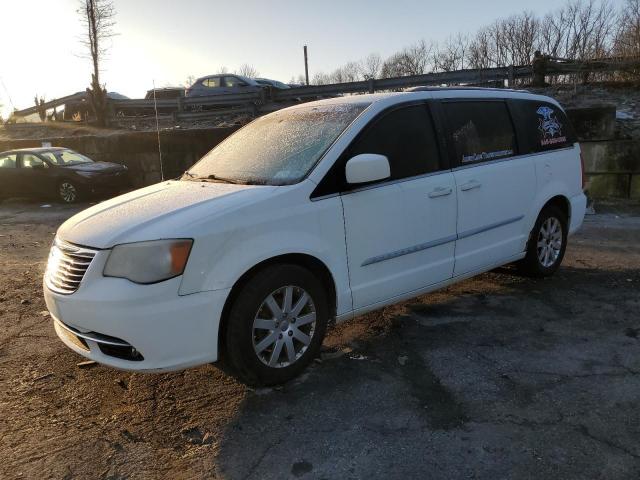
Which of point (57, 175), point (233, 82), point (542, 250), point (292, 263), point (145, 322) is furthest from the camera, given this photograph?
point (233, 82)

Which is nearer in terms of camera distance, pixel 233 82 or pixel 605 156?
pixel 605 156

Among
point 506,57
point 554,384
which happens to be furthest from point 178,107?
point 506,57

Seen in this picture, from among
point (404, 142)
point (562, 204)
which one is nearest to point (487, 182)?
point (404, 142)

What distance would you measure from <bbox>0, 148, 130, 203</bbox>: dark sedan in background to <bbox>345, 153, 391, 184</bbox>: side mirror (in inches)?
429

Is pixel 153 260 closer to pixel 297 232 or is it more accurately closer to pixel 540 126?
pixel 297 232

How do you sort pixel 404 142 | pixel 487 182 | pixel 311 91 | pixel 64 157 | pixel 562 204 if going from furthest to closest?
1. pixel 311 91
2. pixel 64 157
3. pixel 562 204
4. pixel 487 182
5. pixel 404 142

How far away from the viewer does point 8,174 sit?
44.8 feet

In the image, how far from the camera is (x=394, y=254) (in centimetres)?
373

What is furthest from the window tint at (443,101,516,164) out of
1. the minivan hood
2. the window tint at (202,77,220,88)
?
the window tint at (202,77,220,88)

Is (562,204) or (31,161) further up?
(31,161)

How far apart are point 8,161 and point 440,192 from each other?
13.3 meters

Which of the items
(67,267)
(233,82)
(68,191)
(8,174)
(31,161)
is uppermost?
(233,82)

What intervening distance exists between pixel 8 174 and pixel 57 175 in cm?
171

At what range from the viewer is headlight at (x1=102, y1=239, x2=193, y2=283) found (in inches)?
112
